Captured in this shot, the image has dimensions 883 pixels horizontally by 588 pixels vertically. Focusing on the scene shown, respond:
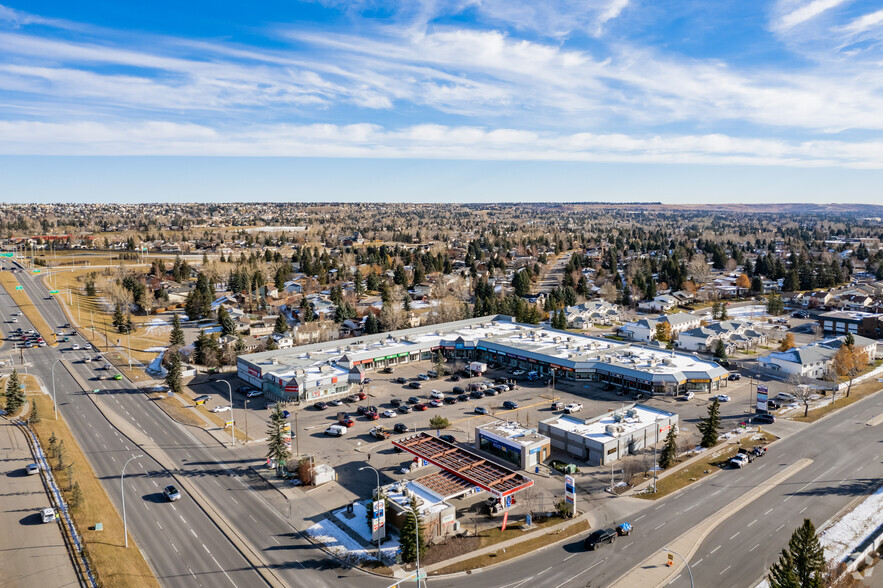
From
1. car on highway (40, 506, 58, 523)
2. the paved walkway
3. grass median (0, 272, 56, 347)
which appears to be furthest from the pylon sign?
grass median (0, 272, 56, 347)

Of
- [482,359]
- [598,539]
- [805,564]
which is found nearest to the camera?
[805,564]

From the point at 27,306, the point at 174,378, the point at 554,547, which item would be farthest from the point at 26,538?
the point at 27,306

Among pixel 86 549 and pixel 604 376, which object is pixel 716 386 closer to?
pixel 604 376

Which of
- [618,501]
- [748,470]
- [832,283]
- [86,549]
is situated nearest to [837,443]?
[748,470]

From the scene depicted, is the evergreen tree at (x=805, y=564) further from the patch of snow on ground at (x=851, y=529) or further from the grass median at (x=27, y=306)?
the grass median at (x=27, y=306)

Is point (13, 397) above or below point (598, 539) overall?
above

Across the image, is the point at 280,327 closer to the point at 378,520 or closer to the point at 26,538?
the point at 26,538

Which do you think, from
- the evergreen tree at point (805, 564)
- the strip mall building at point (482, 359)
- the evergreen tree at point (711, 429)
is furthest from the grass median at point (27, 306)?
the evergreen tree at point (805, 564)

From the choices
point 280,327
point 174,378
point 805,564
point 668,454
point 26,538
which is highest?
point 280,327
